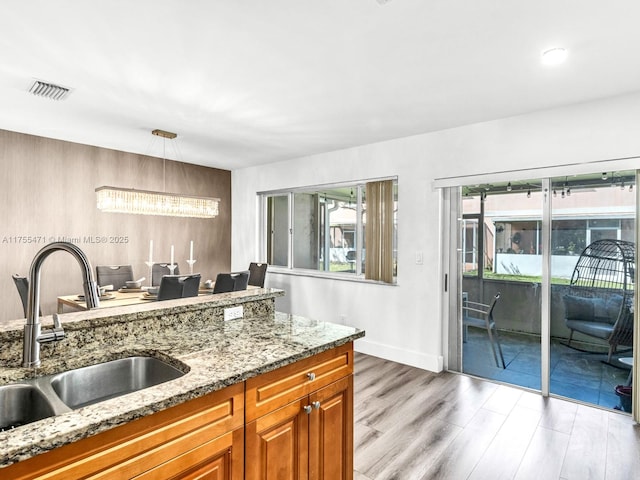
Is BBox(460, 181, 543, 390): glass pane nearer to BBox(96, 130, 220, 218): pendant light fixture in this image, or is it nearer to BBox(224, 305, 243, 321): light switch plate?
BBox(224, 305, 243, 321): light switch plate

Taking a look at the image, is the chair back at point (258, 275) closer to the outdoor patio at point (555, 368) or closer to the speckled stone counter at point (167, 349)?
the outdoor patio at point (555, 368)

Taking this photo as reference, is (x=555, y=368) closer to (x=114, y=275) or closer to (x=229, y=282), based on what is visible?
(x=229, y=282)

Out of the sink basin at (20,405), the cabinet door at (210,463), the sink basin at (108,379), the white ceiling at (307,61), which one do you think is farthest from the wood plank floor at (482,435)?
the white ceiling at (307,61)

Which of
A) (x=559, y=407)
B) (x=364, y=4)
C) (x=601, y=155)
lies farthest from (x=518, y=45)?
(x=559, y=407)

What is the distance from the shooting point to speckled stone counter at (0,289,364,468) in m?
0.96

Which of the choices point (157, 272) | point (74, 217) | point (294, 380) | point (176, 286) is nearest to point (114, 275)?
point (157, 272)

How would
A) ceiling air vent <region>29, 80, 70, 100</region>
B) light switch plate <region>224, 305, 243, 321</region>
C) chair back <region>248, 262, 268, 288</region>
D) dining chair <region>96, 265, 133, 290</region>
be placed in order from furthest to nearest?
1. chair back <region>248, 262, 268, 288</region>
2. dining chair <region>96, 265, 133, 290</region>
3. ceiling air vent <region>29, 80, 70, 100</region>
4. light switch plate <region>224, 305, 243, 321</region>

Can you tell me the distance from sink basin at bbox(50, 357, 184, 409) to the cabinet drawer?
0.99 feet

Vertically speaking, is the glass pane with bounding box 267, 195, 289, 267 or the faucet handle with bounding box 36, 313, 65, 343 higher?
the glass pane with bounding box 267, 195, 289, 267

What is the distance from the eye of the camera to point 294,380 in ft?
5.09

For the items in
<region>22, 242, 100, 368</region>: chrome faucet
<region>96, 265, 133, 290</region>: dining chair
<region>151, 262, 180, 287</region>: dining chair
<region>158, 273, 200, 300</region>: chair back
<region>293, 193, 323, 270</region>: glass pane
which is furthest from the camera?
<region>293, 193, 323, 270</region>: glass pane

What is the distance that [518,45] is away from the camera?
2.17m

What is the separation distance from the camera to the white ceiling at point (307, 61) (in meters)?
1.89

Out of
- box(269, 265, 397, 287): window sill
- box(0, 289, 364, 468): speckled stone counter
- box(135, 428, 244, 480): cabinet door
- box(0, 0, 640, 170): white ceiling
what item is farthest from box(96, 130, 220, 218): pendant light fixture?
box(135, 428, 244, 480): cabinet door
